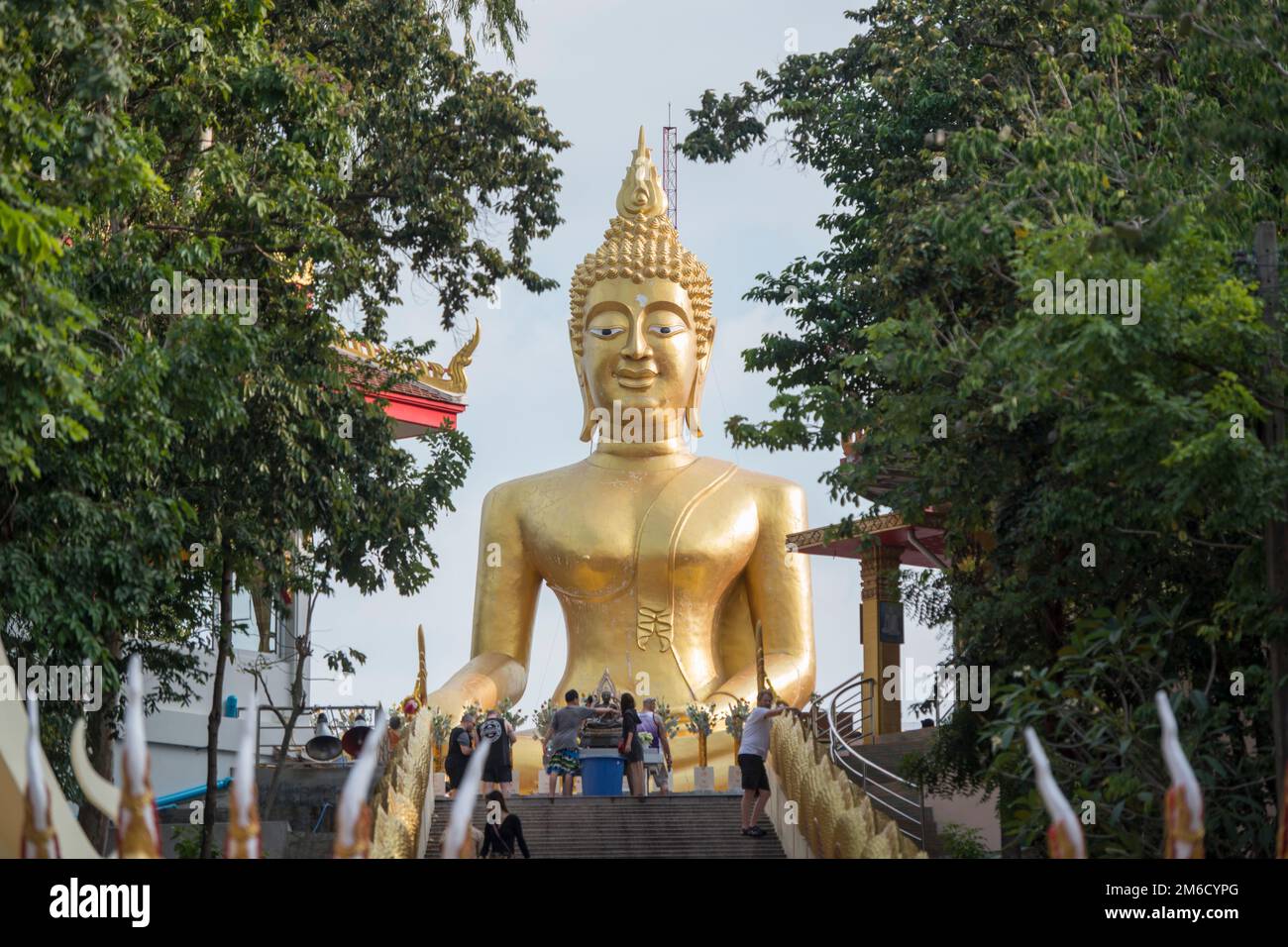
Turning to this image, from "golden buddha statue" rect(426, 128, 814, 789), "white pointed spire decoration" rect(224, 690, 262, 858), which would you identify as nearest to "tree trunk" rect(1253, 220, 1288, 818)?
"white pointed spire decoration" rect(224, 690, 262, 858)

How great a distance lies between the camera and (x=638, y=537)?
62.7ft

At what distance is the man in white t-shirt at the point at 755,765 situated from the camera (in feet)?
45.3

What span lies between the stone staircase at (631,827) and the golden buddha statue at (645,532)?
3.75 metres

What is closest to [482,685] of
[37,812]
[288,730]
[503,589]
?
[503,589]

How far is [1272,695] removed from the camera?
11.1 metres

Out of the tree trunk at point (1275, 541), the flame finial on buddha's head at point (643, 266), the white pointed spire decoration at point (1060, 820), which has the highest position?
the flame finial on buddha's head at point (643, 266)

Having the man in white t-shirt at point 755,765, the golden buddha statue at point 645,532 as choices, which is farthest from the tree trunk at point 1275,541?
the golden buddha statue at point 645,532

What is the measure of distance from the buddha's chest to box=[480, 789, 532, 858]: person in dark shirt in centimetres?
613

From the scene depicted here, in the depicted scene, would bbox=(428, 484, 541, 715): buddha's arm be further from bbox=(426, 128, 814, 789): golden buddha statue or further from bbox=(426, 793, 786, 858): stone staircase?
bbox=(426, 793, 786, 858): stone staircase

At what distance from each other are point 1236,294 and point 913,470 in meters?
3.72

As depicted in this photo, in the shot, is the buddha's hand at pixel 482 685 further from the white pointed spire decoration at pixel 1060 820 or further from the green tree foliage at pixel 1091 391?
the white pointed spire decoration at pixel 1060 820

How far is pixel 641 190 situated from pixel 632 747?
7113 mm

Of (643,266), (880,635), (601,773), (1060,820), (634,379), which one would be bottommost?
(601,773)

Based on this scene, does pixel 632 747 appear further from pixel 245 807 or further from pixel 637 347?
pixel 245 807
